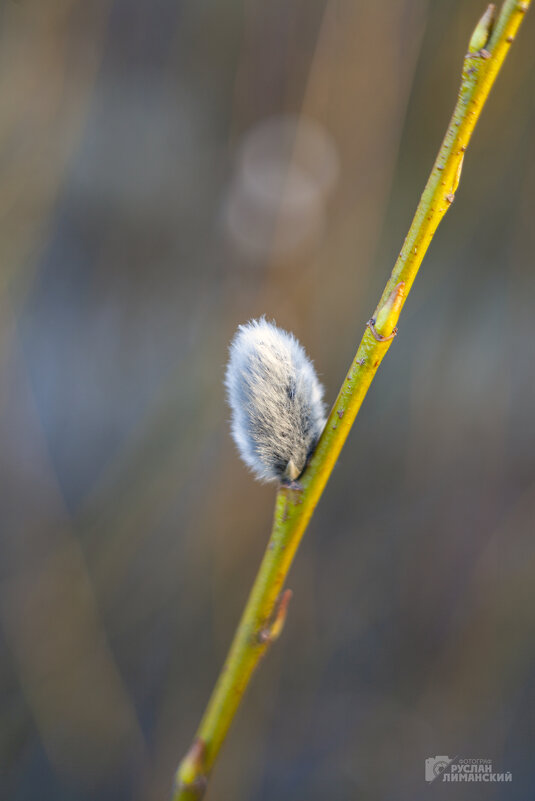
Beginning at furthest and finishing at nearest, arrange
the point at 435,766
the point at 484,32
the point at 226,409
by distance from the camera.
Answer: the point at 226,409, the point at 435,766, the point at 484,32

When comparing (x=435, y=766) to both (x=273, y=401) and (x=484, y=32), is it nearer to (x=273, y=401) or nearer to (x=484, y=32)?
(x=273, y=401)

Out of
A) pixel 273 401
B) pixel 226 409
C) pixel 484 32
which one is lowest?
pixel 226 409

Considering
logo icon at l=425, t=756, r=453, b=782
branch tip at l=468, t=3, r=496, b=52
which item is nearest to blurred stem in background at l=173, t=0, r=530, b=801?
branch tip at l=468, t=3, r=496, b=52

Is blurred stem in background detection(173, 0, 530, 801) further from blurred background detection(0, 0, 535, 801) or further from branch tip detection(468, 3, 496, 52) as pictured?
blurred background detection(0, 0, 535, 801)

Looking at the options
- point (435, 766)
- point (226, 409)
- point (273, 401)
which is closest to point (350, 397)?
point (273, 401)

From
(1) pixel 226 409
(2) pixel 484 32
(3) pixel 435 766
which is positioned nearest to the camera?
(2) pixel 484 32

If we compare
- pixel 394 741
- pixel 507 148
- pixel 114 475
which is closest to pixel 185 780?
pixel 114 475

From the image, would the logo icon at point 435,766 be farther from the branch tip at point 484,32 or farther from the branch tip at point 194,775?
the branch tip at point 484,32
